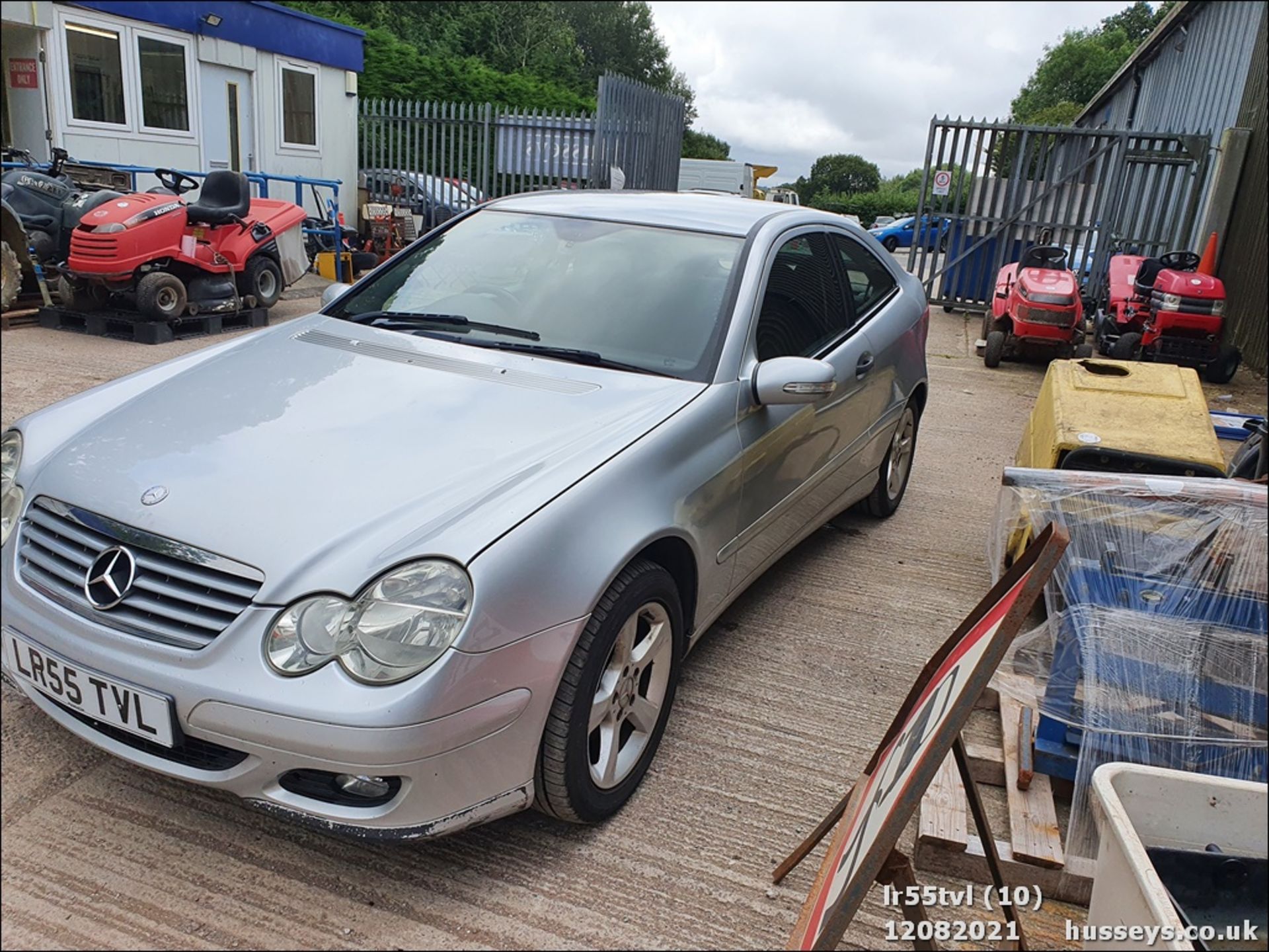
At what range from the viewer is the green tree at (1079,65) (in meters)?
2.36

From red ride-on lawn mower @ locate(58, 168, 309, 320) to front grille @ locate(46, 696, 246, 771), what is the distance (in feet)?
21.5

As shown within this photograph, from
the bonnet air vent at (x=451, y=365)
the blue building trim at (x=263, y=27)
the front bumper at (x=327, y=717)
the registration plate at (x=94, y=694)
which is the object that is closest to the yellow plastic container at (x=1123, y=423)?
the bonnet air vent at (x=451, y=365)

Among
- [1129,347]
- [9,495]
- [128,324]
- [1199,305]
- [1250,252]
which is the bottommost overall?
[128,324]

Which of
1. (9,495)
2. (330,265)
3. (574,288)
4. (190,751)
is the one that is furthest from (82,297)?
(190,751)

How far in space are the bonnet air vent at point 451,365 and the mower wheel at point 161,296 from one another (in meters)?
5.33

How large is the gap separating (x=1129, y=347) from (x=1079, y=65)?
5.58 m

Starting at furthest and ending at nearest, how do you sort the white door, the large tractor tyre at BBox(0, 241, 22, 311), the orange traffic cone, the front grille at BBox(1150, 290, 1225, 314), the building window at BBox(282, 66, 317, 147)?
the building window at BBox(282, 66, 317, 147) → the white door → the orange traffic cone → the front grille at BBox(1150, 290, 1225, 314) → the large tractor tyre at BBox(0, 241, 22, 311)

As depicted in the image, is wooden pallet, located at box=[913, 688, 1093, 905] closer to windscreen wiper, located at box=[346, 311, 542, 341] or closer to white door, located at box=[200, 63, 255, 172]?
windscreen wiper, located at box=[346, 311, 542, 341]

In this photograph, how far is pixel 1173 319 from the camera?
848 cm

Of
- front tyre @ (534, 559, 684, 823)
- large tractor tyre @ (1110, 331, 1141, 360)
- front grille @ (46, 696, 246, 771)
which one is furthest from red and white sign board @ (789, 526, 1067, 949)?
large tractor tyre @ (1110, 331, 1141, 360)

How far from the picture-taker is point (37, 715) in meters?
2.08

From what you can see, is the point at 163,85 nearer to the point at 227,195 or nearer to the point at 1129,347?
the point at 227,195

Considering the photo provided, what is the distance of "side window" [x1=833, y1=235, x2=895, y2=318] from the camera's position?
426 cm

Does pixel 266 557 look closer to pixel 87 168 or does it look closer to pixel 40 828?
pixel 40 828
